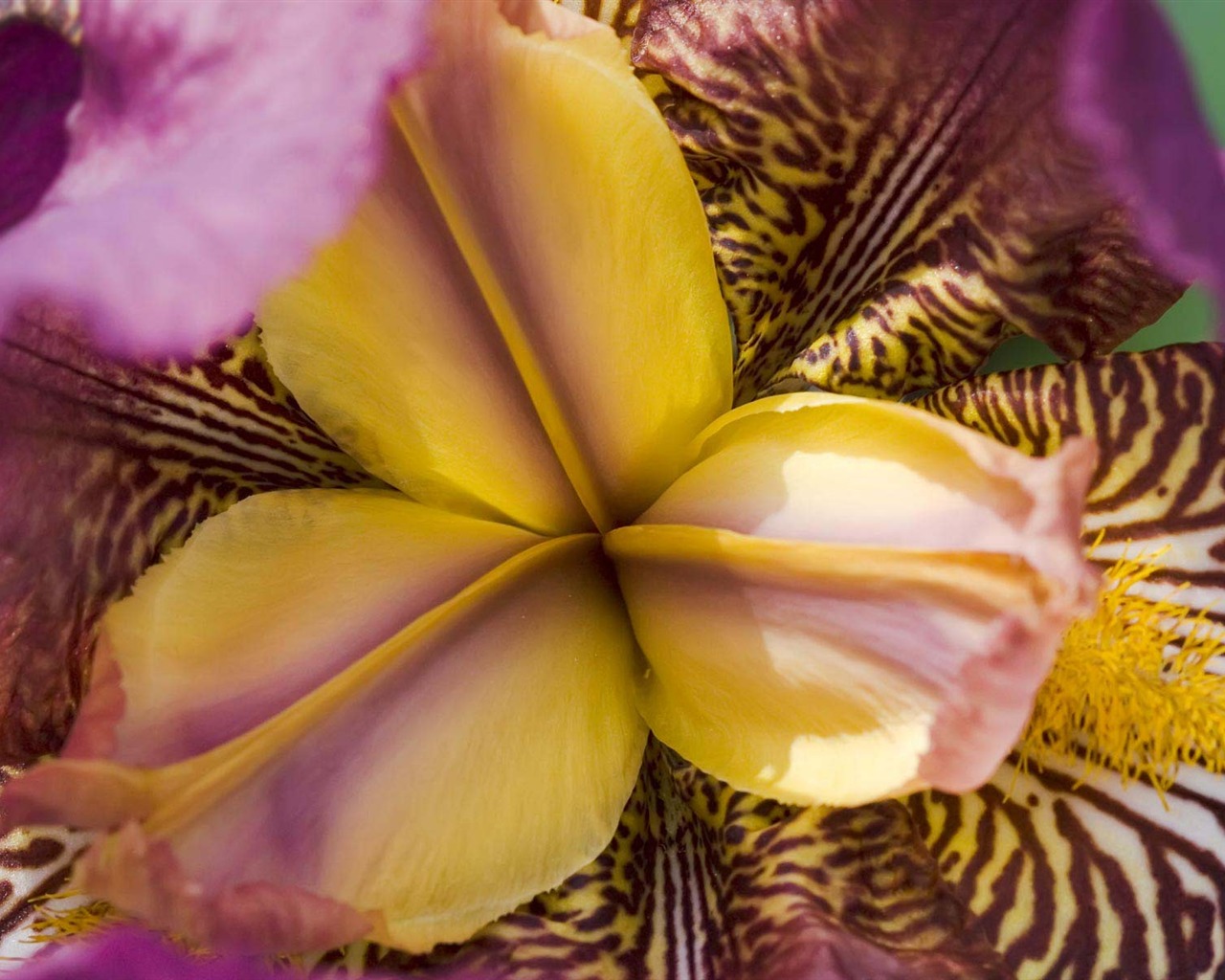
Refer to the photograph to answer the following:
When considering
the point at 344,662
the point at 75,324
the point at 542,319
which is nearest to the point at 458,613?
the point at 344,662

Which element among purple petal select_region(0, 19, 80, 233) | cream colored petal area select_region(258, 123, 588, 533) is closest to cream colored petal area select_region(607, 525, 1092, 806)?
cream colored petal area select_region(258, 123, 588, 533)

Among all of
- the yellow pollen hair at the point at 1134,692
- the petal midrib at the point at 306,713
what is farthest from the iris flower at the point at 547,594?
the yellow pollen hair at the point at 1134,692

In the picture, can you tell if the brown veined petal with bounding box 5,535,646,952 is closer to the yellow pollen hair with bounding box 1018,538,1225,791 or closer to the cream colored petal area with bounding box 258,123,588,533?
Answer: the cream colored petal area with bounding box 258,123,588,533

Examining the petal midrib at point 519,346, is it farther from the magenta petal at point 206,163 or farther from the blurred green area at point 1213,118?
the blurred green area at point 1213,118

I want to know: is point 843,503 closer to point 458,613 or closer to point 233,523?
point 458,613

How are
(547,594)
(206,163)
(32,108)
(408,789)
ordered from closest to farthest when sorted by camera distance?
(206,163) < (32,108) < (408,789) < (547,594)

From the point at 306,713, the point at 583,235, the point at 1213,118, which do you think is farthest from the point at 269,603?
the point at 1213,118

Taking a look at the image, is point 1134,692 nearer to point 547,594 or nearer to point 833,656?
point 833,656
